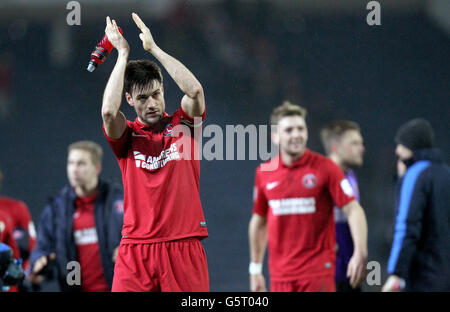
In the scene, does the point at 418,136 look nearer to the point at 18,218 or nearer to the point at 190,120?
the point at 190,120

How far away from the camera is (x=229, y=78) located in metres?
10.8

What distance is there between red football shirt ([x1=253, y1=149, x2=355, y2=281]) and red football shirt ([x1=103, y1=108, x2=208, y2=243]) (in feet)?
5.22

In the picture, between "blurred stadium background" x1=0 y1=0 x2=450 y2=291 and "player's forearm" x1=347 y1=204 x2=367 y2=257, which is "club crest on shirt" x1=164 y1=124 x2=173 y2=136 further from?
"blurred stadium background" x1=0 y1=0 x2=450 y2=291

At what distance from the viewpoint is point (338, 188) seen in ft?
14.6

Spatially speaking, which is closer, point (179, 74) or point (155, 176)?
point (179, 74)

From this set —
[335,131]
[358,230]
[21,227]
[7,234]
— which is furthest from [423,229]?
[21,227]

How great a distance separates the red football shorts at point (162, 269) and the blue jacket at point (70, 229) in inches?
69.9

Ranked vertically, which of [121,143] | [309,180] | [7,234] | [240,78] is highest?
[240,78]

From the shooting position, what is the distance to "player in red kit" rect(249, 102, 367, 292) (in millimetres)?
4438

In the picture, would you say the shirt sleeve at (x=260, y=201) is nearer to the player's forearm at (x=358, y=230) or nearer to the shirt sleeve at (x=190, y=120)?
the player's forearm at (x=358, y=230)

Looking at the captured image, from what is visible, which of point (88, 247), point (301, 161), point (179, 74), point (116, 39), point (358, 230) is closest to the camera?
point (179, 74)

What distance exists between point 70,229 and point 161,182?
7.50 ft
